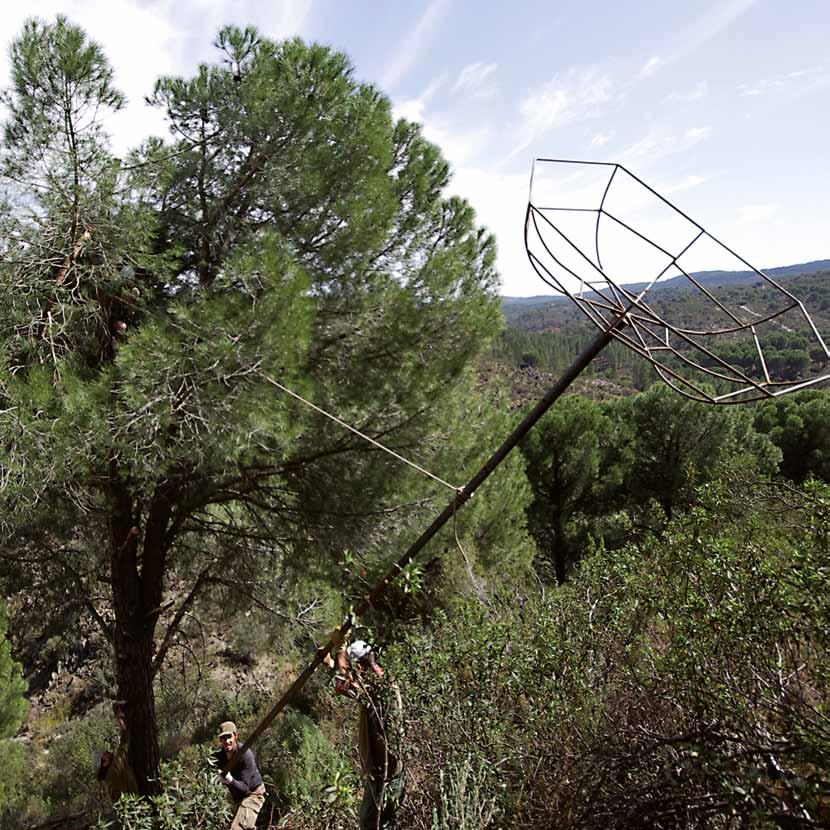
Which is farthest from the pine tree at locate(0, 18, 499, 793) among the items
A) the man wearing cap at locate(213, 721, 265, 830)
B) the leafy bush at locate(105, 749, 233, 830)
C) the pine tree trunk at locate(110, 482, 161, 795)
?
the leafy bush at locate(105, 749, 233, 830)

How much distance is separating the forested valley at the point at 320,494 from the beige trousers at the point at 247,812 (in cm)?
11

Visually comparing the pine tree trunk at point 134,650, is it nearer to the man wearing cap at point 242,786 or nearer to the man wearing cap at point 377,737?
the man wearing cap at point 242,786

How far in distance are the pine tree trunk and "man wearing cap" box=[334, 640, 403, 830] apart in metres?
2.92

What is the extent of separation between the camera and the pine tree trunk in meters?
4.91

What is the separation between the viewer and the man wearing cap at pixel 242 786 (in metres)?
3.43

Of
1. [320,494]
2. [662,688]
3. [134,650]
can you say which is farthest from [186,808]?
[134,650]

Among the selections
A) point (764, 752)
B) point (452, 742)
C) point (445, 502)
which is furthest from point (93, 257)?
point (764, 752)

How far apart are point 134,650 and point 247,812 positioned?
81.9 inches

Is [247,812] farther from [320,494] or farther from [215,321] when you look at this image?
[215,321]

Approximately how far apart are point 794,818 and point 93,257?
4.70 meters

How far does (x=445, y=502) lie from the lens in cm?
540

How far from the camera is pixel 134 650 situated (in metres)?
5.01

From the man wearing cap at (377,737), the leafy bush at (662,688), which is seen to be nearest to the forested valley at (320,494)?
the leafy bush at (662,688)

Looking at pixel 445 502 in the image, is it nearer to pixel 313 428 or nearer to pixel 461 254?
pixel 313 428
